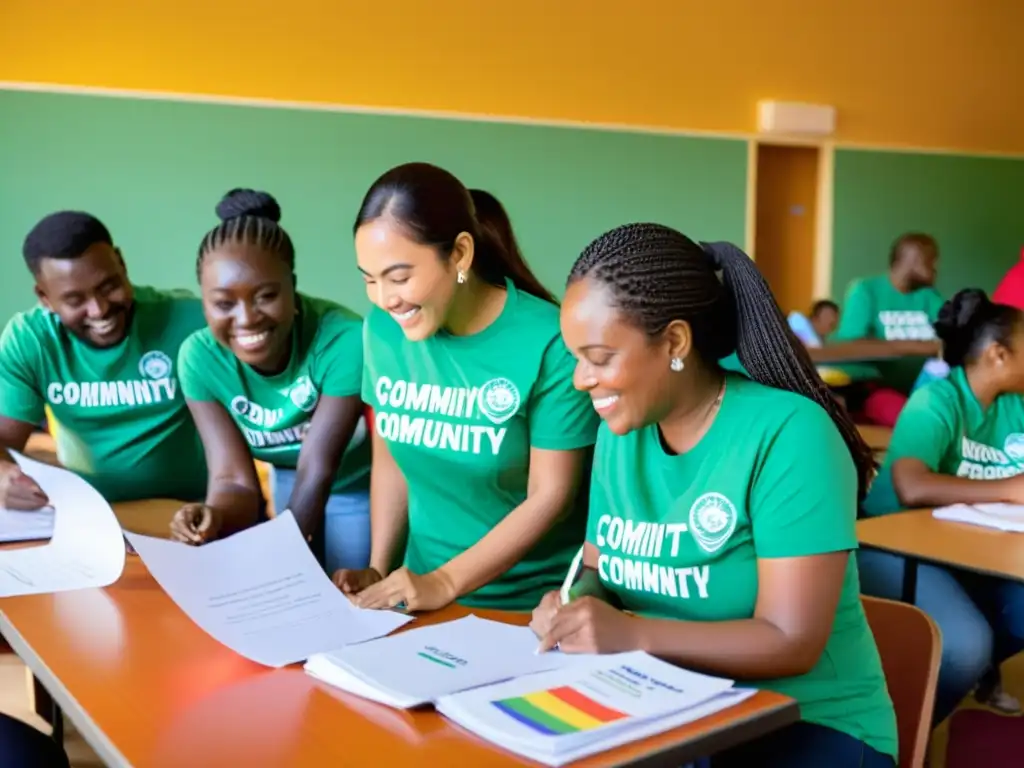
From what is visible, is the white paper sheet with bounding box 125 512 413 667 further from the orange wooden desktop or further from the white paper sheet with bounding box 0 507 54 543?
the white paper sheet with bounding box 0 507 54 543

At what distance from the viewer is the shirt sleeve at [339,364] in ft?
6.79

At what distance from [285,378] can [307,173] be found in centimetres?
341

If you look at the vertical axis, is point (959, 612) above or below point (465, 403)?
below

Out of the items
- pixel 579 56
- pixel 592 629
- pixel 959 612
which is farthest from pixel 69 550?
pixel 579 56

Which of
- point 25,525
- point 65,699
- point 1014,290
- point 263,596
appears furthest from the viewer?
point 1014,290

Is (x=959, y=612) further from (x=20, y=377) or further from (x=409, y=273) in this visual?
(x=20, y=377)

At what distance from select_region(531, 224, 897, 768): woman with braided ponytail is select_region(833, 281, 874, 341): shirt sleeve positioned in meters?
5.06

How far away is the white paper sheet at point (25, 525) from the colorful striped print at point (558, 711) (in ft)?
3.70


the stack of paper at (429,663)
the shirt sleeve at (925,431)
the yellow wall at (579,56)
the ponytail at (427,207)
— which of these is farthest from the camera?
the yellow wall at (579,56)

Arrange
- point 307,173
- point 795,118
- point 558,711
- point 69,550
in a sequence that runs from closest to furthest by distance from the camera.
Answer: point 558,711 → point 69,550 → point 307,173 → point 795,118

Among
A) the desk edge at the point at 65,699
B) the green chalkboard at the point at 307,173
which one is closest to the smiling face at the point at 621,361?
the desk edge at the point at 65,699

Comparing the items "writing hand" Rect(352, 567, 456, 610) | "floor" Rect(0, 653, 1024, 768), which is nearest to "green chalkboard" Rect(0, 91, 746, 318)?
"floor" Rect(0, 653, 1024, 768)

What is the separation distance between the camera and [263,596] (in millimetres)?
1467

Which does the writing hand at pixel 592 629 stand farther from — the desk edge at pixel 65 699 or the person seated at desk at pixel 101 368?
the person seated at desk at pixel 101 368
